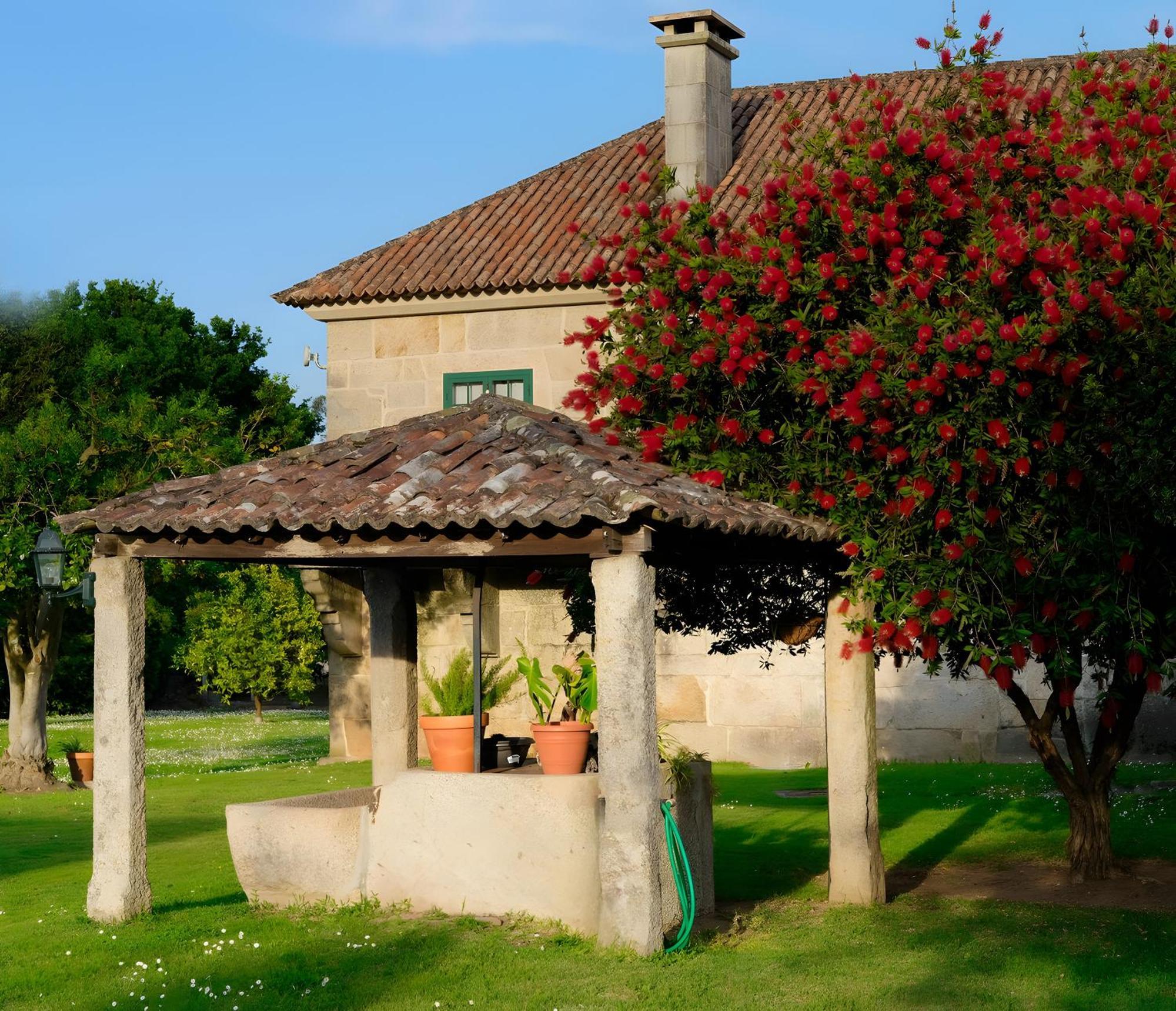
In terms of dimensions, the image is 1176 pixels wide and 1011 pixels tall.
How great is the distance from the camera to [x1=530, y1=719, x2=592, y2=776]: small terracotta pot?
985 cm

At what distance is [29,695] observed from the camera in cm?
2105

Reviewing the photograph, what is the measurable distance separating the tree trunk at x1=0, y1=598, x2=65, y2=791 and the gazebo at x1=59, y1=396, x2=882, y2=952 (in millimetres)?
11797

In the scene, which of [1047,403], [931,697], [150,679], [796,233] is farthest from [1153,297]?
[150,679]

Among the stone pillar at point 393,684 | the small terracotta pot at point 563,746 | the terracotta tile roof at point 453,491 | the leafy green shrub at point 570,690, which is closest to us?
the terracotta tile roof at point 453,491

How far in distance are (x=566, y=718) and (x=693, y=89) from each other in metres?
12.5

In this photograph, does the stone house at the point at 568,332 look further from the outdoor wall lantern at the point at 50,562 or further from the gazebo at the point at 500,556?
the gazebo at the point at 500,556

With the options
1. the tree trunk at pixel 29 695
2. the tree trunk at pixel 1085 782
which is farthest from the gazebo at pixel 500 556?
the tree trunk at pixel 29 695

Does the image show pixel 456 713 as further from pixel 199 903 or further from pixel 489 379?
pixel 489 379

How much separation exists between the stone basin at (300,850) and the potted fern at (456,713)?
0.53 m

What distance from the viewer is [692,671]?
21219mm

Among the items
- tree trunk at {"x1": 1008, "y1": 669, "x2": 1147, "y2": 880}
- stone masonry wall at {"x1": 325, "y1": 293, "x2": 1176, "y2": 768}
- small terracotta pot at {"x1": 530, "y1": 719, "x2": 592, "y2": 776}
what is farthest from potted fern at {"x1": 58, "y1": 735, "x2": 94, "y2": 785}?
tree trunk at {"x1": 1008, "y1": 669, "x2": 1147, "y2": 880}

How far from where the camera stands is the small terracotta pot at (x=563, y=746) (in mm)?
9852

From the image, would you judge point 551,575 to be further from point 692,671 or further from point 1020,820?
point 692,671

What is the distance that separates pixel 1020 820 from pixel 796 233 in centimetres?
782
